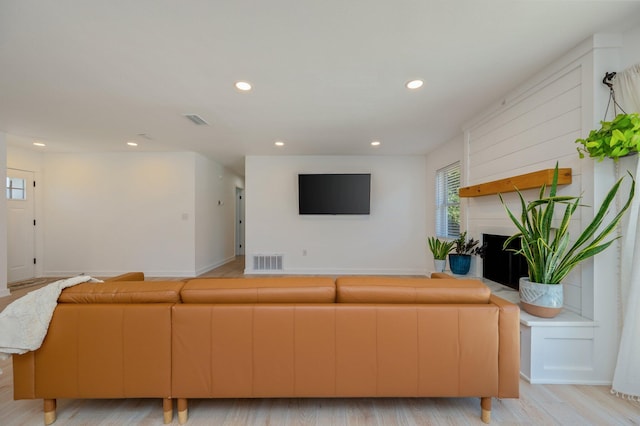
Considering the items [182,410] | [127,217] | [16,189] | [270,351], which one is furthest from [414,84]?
[16,189]

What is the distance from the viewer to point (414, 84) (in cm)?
222

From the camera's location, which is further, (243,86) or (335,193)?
(335,193)

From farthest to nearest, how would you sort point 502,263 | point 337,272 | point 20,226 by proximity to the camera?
point 337,272 < point 20,226 < point 502,263

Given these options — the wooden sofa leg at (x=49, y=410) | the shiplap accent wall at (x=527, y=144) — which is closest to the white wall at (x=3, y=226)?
the wooden sofa leg at (x=49, y=410)

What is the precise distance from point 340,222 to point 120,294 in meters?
3.91

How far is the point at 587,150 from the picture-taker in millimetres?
1648

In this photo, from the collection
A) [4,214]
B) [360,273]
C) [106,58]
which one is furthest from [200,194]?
[360,273]

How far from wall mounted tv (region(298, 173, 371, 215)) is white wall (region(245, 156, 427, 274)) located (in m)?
0.22

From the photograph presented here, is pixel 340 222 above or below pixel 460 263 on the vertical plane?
above

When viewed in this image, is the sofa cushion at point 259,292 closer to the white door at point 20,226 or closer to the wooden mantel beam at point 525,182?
the wooden mantel beam at point 525,182

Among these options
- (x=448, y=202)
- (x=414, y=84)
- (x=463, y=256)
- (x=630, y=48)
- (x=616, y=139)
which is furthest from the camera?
(x=448, y=202)

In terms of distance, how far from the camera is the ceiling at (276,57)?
145 cm

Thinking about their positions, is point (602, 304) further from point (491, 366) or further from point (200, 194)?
point (200, 194)

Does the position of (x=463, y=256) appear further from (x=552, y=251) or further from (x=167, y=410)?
(x=167, y=410)
